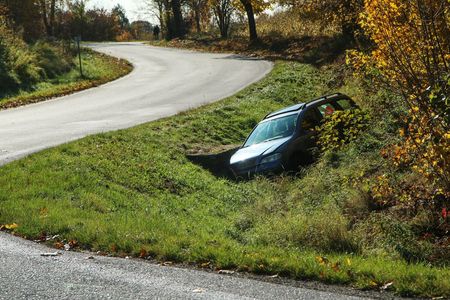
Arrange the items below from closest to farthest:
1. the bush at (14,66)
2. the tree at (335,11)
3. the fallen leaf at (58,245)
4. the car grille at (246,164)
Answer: the fallen leaf at (58,245) < the car grille at (246,164) < the tree at (335,11) < the bush at (14,66)

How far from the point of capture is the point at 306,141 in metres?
14.7

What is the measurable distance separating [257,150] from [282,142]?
633mm

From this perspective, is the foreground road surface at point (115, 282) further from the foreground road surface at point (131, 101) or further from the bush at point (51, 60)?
the bush at point (51, 60)

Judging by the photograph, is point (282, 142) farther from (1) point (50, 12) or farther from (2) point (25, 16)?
(1) point (50, 12)

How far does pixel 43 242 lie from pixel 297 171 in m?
7.61

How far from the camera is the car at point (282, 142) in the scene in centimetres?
1415

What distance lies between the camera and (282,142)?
1438 centimetres

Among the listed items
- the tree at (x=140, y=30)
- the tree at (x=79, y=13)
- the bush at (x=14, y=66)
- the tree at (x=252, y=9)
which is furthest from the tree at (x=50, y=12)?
the tree at (x=140, y=30)

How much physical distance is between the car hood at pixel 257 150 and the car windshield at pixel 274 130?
0.26 m

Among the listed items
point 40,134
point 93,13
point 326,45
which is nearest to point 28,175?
point 40,134

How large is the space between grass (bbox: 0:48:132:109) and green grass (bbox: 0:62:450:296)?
891 centimetres

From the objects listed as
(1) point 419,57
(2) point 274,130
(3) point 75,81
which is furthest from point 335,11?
(1) point 419,57

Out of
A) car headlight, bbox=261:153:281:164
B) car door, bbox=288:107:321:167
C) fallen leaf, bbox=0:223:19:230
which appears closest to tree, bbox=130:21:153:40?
car door, bbox=288:107:321:167

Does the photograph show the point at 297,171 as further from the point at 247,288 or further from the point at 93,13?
the point at 93,13
